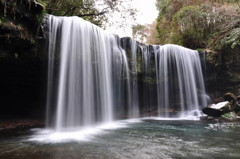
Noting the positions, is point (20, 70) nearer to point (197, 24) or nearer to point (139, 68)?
point (139, 68)

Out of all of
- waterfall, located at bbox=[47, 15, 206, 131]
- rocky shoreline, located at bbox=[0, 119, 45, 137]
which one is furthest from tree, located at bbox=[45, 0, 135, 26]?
rocky shoreline, located at bbox=[0, 119, 45, 137]

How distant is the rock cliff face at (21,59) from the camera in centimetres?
498

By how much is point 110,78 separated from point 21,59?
3.98 metres

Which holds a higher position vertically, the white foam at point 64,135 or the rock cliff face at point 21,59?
the rock cliff face at point 21,59

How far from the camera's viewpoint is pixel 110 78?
28.0 ft

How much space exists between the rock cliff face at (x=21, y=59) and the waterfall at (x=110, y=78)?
0.63 metres

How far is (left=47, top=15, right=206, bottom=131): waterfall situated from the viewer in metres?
6.75

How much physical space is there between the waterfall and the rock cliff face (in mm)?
631

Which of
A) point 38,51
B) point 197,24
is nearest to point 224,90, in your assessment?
point 197,24

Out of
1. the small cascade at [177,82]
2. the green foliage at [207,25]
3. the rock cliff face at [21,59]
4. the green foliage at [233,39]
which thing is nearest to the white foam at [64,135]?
the rock cliff face at [21,59]

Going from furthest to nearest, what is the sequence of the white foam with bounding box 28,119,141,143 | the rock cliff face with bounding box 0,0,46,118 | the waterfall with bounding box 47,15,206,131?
1. the waterfall with bounding box 47,15,206,131
2. the rock cliff face with bounding box 0,0,46,118
3. the white foam with bounding box 28,119,141,143

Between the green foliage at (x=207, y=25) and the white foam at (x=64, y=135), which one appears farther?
the green foliage at (x=207, y=25)

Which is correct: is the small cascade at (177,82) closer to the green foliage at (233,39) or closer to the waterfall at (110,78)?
the waterfall at (110,78)

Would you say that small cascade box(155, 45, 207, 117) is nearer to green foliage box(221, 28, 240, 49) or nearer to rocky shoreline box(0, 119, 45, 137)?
green foliage box(221, 28, 240, 49)
